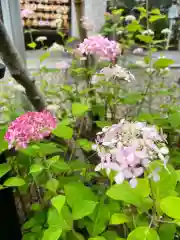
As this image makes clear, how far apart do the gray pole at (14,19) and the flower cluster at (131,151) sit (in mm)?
716

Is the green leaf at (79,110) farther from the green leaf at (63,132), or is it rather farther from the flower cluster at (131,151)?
the flower cluster at (131,151)

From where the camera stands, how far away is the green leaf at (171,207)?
343 millimetres

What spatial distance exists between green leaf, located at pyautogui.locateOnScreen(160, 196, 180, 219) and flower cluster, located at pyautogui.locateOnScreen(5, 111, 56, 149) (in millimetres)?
237

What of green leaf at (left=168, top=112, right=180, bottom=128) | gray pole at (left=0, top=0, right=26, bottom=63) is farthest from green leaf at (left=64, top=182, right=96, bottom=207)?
gray pole at (left=0, top=0, right=26, bottom=63)

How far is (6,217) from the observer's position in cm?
62

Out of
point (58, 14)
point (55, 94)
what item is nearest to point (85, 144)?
point (55, 94)

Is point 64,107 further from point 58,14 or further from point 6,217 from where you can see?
point 58,14

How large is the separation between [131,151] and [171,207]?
96 mm

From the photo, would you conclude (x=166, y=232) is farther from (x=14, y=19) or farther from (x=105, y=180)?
(x=14, y=19)

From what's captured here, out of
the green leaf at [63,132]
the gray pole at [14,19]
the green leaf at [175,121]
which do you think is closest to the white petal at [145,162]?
the green leaf at [63,132]

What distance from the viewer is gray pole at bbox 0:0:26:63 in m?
0.91

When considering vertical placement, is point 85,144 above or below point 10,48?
below

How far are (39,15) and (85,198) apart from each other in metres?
1.60

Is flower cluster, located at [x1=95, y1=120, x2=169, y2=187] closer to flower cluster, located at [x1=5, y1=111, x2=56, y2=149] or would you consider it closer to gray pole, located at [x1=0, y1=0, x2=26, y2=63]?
flower cluster, located at [x1=5, y1=111, x2=56, y2=149]
